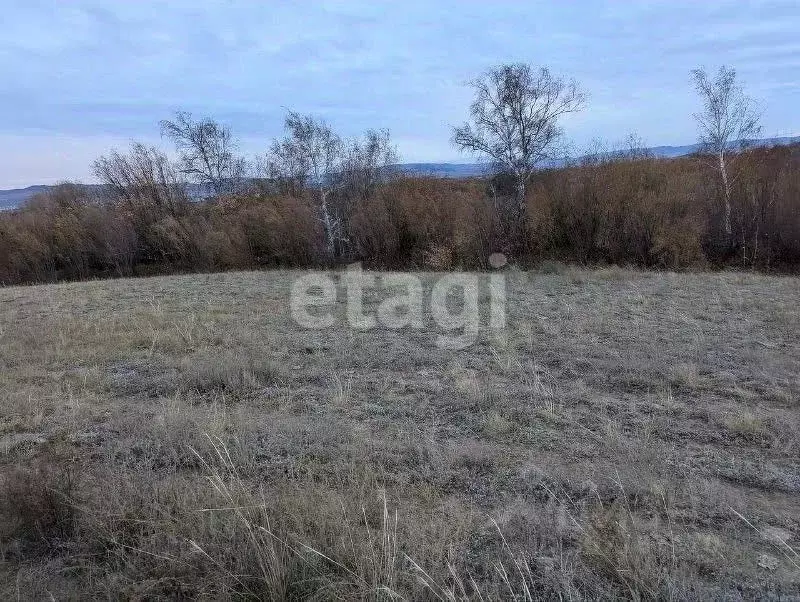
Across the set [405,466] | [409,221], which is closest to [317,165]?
[409,221]

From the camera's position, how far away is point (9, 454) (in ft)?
11.7

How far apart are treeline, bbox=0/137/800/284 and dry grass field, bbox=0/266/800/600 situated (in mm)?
11197

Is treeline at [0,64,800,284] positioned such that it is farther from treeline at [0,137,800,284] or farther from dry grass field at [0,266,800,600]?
dry grass field at [0,266,800,600]

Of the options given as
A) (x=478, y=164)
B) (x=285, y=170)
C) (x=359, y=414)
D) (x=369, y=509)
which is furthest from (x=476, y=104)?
(x=369, y=509)

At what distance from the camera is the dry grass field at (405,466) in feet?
7.18

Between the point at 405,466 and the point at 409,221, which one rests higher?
the point at 409,221

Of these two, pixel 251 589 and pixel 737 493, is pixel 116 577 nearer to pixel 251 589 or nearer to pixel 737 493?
pixel 251 589

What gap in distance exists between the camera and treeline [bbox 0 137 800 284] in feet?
56.1

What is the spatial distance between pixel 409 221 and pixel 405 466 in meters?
17.6

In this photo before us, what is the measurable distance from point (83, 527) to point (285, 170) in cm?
2251

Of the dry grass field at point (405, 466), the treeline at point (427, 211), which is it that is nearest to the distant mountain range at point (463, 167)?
the treeline at point (427, 211)

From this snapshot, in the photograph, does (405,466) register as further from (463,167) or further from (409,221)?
(463,167)

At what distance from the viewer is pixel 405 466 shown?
324cm

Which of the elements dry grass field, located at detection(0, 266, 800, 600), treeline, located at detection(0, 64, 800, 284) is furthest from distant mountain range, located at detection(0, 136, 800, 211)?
dry grass field, located at detection(0, 266, 800, 600)
